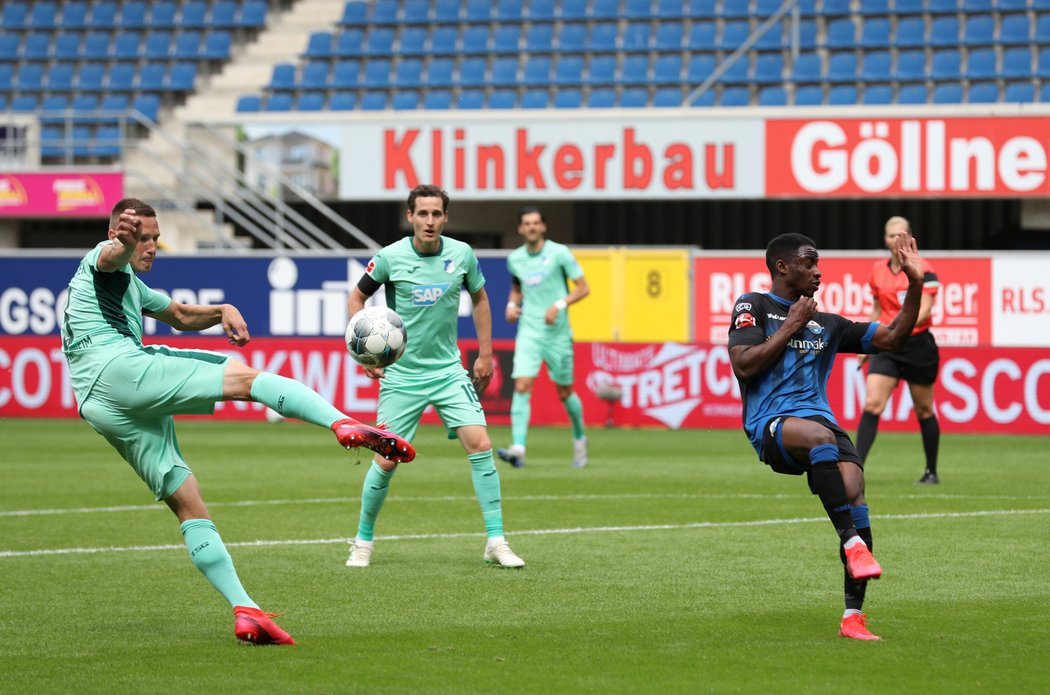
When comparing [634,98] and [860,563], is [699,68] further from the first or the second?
[860,563]

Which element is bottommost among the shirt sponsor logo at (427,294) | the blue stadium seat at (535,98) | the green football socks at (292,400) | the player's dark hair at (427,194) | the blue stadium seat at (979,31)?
the green football socks at (292,400)

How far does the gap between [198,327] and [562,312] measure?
887 centimetres

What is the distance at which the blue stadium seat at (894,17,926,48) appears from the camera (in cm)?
2734

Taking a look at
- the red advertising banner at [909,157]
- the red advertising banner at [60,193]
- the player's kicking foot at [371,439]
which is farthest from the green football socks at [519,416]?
the red advertising banner at [60,193]

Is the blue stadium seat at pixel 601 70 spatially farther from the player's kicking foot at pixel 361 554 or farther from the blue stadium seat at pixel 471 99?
the player's kicking foot at pixel 361 554

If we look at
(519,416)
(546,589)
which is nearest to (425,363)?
(546,589)

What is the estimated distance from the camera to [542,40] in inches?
1161

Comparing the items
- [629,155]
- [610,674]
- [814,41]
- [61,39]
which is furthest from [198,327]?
[61,39]

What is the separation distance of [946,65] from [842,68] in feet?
5.85

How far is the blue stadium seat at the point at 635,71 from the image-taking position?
28047mm

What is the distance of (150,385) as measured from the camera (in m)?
6.35

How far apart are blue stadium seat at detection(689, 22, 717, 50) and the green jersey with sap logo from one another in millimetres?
20244

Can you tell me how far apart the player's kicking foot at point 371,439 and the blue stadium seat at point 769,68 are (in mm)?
22253

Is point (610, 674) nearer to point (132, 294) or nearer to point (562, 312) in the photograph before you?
point (132, 294)
